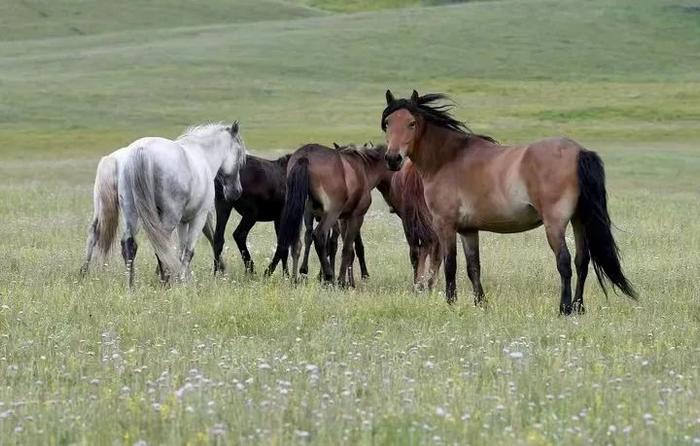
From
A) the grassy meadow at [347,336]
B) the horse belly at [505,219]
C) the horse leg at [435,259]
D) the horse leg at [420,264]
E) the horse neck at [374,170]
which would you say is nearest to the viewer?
the grassy meadow at [347,336]

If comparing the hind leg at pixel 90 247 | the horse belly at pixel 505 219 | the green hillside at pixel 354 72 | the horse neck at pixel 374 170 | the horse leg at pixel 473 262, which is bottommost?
the green hillside at pixel 354 72

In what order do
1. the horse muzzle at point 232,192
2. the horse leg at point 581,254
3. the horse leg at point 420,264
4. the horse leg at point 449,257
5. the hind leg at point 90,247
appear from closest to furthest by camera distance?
1. the horse leg at point 581,254
2. the horse leg at point 449,257
3. the hind leg at point 90,247
4. the horse leg at point 420,264
5. the horse muzzle at point 232,192

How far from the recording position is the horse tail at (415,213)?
1355cm

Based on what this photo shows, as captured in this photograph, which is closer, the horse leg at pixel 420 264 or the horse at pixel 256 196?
the horse leg at pixel 420 264

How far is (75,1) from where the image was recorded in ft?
304

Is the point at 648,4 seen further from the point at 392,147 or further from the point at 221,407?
the point at 221,407

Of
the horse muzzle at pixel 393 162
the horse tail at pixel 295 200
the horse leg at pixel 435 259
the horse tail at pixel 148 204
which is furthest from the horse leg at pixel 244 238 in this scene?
the horse muzzle at pixel 393 162

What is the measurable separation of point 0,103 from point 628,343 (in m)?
43.6

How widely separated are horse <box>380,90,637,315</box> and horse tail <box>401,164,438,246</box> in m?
2.30

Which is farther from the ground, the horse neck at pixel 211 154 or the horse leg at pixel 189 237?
the horse neck at pixel 211 154

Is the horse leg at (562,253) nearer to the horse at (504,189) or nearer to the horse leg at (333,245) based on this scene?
the horse at (504,189)

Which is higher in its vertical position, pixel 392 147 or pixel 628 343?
pixel 392 147

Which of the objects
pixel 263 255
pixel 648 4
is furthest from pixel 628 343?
pixel 648 4

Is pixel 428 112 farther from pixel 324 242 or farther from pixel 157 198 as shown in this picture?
pixel 157 198
